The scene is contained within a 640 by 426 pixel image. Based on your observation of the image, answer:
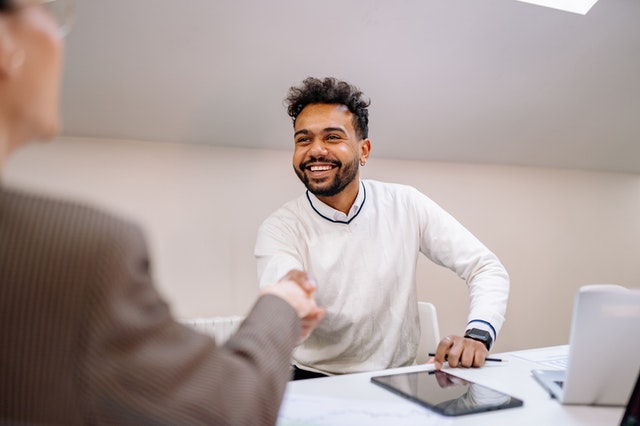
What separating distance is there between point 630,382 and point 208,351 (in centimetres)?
94

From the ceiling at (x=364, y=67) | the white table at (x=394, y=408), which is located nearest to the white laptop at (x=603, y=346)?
the white table at (x=394, y=408)

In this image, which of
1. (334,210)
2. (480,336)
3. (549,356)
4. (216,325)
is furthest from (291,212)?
(549,356)

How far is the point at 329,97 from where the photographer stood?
7.17 ft

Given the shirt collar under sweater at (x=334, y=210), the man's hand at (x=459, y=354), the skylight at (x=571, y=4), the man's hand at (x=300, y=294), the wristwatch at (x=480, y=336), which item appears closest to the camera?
the man's hand at (x=300, y=294)

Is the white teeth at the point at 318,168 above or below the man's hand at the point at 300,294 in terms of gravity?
above

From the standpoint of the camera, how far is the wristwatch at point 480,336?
1.62m

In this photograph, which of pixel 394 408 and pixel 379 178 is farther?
pixel 379 178

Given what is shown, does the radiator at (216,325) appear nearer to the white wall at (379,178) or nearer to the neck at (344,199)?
the white wall at (379,178)

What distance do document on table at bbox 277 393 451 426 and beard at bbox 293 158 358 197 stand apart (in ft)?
3.45

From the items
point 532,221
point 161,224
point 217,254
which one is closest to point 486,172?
point 532,221

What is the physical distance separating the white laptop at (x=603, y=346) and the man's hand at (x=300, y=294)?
21.1 inches

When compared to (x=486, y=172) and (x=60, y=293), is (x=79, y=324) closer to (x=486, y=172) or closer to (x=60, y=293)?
(x=60, y=293)

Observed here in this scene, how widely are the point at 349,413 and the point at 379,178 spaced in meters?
1.98

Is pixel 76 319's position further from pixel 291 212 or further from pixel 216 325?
pixel 216 325
